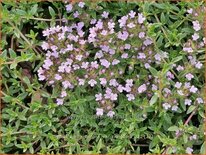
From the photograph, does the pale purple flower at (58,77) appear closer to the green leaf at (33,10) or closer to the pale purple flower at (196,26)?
the green leaf at (33,10)

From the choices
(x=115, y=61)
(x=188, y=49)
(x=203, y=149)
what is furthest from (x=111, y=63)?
(x=203, y=149)

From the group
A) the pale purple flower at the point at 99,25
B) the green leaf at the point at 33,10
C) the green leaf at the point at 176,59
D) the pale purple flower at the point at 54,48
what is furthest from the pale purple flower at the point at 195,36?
the green leaf at the point at 33,10

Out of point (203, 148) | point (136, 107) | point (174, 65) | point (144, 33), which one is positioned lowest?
point (203, 148)

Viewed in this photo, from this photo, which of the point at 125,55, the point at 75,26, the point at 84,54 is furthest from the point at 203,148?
the point at 75,26

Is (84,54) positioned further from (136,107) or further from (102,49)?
(136,107)

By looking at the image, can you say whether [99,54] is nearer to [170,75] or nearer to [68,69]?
[68,69]

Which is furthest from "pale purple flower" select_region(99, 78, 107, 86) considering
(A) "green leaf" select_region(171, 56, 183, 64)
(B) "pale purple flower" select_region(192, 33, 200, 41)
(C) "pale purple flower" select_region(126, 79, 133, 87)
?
(B) "pale purple flower" select_region(192, 33, 200, 41)

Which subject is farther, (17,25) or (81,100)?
(17,25)
